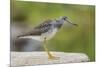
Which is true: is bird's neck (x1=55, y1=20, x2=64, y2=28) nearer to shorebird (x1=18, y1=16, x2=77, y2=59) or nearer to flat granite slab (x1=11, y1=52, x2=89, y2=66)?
shorebird (x1=18, y1=16, x2=77, y2=59)

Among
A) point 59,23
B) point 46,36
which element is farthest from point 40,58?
point 59,23

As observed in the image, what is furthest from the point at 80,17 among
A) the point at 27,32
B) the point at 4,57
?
the point at 4,57

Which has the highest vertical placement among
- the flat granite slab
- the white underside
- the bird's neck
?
the bird's neck

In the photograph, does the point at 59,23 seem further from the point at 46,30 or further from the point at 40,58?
the point at 40,58

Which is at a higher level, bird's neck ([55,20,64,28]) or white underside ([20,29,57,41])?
bird's neck ([55,20,64,28])

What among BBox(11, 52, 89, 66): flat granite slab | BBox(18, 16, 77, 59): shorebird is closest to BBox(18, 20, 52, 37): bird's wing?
BBox(18, 16, 77, 59): shorebird

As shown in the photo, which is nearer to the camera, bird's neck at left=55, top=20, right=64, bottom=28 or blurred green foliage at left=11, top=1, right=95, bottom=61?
blurred green foliage at left=11, top=1, right=95, bottom=61
